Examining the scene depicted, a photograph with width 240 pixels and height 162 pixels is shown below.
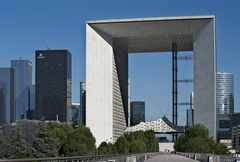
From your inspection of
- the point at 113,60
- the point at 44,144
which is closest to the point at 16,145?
the point at 44,144

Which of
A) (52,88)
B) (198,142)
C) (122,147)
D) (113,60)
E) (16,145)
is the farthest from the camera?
(52,88)

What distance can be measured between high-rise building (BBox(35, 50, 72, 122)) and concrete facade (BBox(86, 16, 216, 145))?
5650 centimetres

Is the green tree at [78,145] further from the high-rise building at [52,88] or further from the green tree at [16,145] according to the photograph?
the high-rise building at [52,88]

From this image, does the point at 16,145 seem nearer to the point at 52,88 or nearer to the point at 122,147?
the point at 122,147

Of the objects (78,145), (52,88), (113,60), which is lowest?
(78,145)

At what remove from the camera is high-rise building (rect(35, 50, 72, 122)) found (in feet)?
620

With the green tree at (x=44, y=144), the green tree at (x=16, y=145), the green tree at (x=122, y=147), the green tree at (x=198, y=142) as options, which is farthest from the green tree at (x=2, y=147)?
the green tree at (x=198, y=142)

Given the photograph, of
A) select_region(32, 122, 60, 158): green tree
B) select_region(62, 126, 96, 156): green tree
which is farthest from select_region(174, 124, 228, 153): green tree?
select_region(32, 122, 60, 158): green tree

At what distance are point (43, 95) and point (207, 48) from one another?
7596 cm

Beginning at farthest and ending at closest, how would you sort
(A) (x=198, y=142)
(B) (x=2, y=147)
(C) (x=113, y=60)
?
(C) (x=113, y=60) → (A) (x=198, y=142) → (B) (x=2, y=147)

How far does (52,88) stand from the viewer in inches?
7618

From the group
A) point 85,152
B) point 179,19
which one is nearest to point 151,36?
point 179,19

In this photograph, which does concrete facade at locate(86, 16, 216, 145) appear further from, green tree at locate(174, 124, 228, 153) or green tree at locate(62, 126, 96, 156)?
green tree at locate(62, 126, 96, 156)

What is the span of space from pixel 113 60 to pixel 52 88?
204 ft
